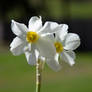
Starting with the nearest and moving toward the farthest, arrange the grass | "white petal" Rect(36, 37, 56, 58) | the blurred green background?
"white petal" Rect(36, 37, 56, 58) → the grass → the blurred green background

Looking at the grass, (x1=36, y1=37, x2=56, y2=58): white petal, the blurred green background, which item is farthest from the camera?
the blurred green background

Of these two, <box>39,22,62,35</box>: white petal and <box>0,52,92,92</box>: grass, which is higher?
<box>39,22,62,35</box>: white petal

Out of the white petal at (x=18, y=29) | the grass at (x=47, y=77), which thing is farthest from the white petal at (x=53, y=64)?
the grass at (x=47, y=77)

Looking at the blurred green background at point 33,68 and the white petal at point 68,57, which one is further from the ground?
the white petal at point 68,57

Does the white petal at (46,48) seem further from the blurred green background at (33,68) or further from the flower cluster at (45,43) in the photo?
the blurred green background at (33,68)

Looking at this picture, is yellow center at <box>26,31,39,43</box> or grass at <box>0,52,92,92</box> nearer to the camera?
yellow center at <box>26,31,39,43</box>

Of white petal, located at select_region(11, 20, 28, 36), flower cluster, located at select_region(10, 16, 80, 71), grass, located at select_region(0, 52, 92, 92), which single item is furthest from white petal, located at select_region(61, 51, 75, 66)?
grass, located at select_region(0, 52, 92, 92)

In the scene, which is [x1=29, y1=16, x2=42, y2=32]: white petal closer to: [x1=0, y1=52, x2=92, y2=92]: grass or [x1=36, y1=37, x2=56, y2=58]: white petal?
[x1=36, y1=37, x2=56, y2=58]: white petal

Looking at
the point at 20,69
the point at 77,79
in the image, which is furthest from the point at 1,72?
the point at 77,79
